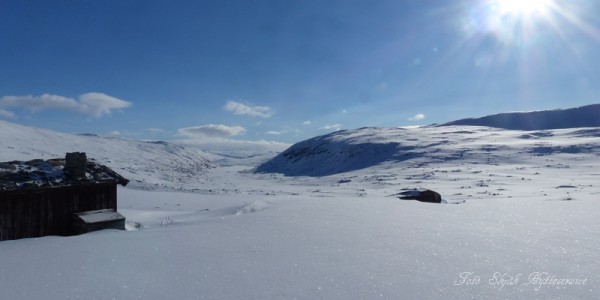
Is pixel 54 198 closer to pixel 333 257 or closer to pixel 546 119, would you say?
pixel 333 257

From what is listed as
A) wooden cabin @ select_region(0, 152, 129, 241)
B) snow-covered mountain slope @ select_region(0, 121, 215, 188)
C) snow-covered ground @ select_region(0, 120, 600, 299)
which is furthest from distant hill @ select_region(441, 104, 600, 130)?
wooden cabin @ select_region(0, 152, 129, 241)

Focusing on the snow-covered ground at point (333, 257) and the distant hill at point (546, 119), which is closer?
the snow-covered ground at point (333, 257)

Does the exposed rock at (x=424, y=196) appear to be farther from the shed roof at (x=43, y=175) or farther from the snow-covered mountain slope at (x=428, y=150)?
the snow-covered mountain slope at (x=428, y=150)

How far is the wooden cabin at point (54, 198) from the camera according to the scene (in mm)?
12656

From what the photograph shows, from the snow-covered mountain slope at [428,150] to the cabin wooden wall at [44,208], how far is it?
54.6 meters

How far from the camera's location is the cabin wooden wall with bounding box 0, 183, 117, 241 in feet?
41.1

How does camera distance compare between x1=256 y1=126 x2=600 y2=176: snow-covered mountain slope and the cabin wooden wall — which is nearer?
the cabin wooden wall

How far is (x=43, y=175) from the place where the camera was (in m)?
13.8

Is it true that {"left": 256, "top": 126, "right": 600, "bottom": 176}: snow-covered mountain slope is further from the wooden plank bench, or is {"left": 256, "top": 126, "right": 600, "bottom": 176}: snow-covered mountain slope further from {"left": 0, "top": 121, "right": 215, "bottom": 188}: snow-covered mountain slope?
the wooden plank bench

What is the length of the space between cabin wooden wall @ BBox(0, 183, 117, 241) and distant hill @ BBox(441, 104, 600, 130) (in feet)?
432

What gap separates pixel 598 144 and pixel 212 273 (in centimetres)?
8235

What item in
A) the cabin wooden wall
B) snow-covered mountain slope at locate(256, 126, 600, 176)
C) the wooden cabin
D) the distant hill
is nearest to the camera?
the cabin wooden wall

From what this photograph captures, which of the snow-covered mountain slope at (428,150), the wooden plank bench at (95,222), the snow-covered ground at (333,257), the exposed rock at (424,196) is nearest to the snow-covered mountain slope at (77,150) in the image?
the snow-covered mountain slope at (428,150)

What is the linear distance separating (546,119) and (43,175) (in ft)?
487
